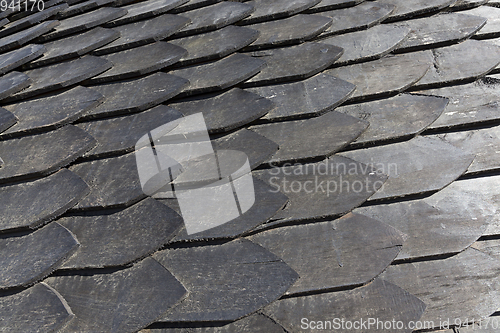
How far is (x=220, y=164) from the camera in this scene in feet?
4.72

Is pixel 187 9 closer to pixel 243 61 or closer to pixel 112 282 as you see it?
pixel 243 61

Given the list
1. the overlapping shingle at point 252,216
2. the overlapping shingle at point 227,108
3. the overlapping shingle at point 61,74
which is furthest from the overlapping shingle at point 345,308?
the overlapping shingle at point 61,74

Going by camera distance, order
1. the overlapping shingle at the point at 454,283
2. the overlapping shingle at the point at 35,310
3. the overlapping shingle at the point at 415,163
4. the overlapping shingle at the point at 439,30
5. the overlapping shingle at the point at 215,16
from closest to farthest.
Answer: the overlapping shingle at the point at 35,310, the overlapping shingle at the point at 454,283, the overlapping shingle at the point at 415,163, the overlapping shingle at the point at 439,30, the overlapping shingle at the point at 215,16

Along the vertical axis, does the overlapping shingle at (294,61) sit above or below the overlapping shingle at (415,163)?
above

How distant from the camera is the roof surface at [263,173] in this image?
125 cm

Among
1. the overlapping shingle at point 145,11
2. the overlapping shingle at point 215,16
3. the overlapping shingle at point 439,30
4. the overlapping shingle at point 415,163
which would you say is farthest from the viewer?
Result: the overlapping shingle at point 145,11

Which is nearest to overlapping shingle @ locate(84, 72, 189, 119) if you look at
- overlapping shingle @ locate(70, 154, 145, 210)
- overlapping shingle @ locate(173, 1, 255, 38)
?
overlapping shingle @ locate(70, 154, 145, 210)

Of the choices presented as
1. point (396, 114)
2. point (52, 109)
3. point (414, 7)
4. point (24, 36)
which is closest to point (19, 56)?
point (24, 36)

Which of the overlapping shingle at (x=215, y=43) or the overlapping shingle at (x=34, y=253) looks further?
the overlapping shingle at (x=215, y=43)

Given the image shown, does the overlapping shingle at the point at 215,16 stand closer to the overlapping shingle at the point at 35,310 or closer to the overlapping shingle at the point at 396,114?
the overlapping shingle at the point at 396,114

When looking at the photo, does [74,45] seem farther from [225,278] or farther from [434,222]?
[434,222]

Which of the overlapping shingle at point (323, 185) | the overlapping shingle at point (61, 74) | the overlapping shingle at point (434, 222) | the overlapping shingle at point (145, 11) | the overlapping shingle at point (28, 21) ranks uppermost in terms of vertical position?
the overlapping shingle at point (28, 21)

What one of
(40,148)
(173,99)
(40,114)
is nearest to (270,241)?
(173,99)

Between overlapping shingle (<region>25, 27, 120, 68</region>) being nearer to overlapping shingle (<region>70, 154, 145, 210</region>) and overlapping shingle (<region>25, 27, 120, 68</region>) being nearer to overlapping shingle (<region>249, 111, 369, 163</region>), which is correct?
overlapping shingle (<region>70, 154, 145, 210</region>)
